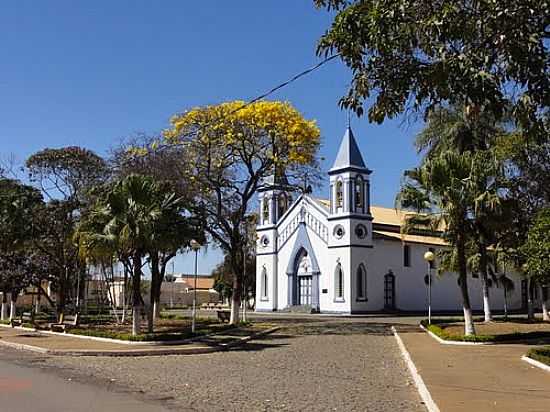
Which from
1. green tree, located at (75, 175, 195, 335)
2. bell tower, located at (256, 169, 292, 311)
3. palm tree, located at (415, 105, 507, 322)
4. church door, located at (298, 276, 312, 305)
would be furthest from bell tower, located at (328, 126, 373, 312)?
green tree, located at (75, 175, 195, 335)

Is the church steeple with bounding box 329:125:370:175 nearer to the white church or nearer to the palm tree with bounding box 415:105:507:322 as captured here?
the white church

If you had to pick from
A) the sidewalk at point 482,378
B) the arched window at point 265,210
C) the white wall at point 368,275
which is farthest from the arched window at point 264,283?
the sidewalk at point 482,378

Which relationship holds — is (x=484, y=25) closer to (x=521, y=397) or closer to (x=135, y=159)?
(x=521, y=397)

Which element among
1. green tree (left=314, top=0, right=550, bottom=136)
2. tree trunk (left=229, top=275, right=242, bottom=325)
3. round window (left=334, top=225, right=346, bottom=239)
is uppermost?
round window (left=334, top=225, right=346, bottom=239)

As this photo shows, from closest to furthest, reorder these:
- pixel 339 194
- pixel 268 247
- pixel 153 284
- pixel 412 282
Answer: pixel 153 284 < pixel 339 194 < pixel 412 282 < pixel 268 247

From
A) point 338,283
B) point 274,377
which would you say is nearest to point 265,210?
point 338,283

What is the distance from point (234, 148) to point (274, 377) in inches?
743

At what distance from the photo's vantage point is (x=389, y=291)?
53.1 m

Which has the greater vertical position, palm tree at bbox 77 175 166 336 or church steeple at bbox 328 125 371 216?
church steeple at bbox 328 125 371 216

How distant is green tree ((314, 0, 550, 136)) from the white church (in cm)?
3808

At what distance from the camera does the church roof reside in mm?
51250

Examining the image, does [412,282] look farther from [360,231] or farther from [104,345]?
[104,345]

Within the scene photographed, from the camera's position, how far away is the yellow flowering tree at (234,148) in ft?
106

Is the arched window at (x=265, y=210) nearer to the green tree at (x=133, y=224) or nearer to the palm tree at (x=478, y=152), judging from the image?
the palm tree at (x=478, y=152)
